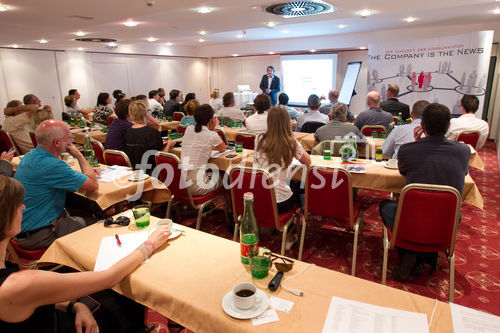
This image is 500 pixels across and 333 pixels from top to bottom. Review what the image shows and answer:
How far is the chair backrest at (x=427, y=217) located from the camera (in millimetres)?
2199

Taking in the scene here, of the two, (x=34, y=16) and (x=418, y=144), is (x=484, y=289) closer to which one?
(x=418, y=144)

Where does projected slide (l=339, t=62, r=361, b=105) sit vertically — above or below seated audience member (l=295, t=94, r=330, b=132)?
above

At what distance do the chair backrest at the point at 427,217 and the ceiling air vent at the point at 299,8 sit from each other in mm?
3668

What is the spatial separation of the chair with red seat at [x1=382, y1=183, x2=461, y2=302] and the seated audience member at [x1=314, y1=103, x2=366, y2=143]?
1906 millimetres

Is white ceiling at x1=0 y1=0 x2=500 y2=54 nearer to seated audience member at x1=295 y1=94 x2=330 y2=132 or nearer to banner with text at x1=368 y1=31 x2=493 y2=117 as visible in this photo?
banner with text at x1=368 y1=31 x2=493 y2=117

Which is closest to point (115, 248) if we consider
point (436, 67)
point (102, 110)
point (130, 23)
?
point (130, 23)

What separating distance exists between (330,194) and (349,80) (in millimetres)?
9009

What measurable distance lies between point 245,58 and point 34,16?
31.1ft

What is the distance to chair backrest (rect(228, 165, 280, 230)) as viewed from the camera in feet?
8.65

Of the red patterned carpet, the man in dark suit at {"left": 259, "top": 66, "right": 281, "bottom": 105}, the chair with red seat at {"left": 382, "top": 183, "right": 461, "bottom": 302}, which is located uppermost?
the man in dark suit at {"left": 259, "top": 66, "right": 281, "bottom": 105}

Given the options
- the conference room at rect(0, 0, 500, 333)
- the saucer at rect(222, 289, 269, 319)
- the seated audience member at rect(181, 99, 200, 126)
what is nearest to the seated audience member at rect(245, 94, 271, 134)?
the conference room at rect(0, 0, 500, 333)

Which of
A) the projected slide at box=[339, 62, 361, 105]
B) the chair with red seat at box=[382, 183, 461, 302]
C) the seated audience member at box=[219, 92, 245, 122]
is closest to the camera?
the chair with red seat at box=[382, 183, 461, 302]

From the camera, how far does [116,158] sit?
346cm

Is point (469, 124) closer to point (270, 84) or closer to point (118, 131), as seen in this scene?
point (118, 131)
